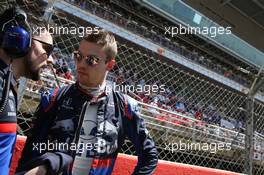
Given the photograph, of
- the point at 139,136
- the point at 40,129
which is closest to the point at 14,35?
the point at 40,129

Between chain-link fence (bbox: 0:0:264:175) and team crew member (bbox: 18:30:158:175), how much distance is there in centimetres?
49

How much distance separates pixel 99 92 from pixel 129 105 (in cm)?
15

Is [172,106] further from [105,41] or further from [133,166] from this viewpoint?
[105,41]

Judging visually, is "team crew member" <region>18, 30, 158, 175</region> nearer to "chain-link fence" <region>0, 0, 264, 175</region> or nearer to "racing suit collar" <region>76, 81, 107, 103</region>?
"racing suit collar" <region>76, 81, 107, 103</region>

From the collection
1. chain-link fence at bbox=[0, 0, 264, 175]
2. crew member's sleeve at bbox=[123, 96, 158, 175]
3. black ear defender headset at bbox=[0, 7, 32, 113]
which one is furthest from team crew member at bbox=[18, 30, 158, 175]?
chain-link fence at bbox=[0, 0, 264, 175]

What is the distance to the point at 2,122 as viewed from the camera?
0.96m

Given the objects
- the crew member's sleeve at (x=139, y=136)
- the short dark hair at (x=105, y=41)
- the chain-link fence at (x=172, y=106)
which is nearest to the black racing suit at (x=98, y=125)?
the crew member's sleeve at (x=139, y=136)

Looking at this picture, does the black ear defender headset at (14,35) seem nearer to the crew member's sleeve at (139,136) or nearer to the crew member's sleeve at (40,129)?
the crew member's sleeve at (40,129)

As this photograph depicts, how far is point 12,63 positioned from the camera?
3.66 ft

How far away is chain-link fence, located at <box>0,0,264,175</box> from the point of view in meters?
2.46

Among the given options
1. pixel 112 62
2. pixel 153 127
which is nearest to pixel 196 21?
pixel 153 127

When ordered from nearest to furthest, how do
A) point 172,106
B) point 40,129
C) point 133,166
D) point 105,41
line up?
point 40,129 < point 105,41 < point 133,166 < point 172,106

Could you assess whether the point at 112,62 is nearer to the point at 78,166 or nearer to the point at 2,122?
the point at 78,166

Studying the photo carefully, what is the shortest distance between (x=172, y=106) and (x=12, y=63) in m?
4.85
